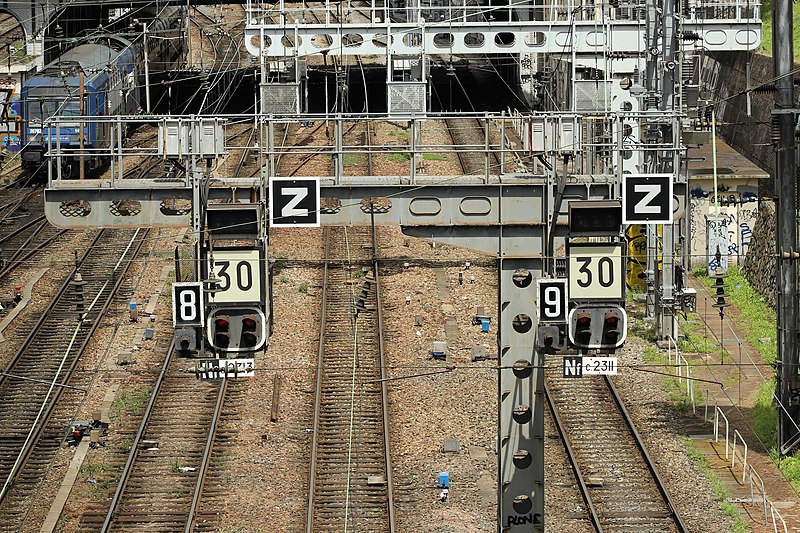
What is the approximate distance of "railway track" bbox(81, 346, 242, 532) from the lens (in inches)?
685

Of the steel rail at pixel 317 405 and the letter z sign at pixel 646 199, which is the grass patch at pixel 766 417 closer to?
the steel rail at pixel 317 405

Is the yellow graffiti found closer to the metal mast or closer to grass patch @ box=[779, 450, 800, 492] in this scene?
the metal mast

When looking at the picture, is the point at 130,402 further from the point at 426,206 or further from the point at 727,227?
the point at 727,227

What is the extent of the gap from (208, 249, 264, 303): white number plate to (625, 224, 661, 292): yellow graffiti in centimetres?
1328

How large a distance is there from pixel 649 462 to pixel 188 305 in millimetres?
7430

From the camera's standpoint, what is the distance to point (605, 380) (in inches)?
888

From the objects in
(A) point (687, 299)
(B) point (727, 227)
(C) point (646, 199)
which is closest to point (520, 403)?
(C) point (646, 199)

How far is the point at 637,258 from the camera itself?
87.3 ft

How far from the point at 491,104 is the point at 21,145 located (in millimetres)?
13967

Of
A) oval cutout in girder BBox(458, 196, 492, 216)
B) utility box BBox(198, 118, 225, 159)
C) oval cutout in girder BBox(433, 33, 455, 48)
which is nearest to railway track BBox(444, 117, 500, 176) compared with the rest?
oval cutout in girder BBox(433, 33, 455, 48)

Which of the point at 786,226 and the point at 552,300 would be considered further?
the point at 786,226

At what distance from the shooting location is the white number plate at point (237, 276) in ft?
46.5

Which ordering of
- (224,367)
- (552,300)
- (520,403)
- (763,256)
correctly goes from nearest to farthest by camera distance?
(552,300) → (224,367) → (520,403) → (763,256)

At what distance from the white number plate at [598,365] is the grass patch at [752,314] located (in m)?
9.99
